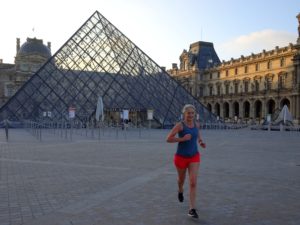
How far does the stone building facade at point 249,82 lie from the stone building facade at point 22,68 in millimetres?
29069

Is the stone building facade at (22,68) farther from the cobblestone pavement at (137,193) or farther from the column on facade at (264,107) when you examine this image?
the cobblestone pavement at (137,193)

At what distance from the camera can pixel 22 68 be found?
256ft

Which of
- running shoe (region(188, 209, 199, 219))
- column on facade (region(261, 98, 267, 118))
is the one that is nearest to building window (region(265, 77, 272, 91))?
column on facade (region(261, 98, 267, 118))

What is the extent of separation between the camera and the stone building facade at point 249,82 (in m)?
55.0

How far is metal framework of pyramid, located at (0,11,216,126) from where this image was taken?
31.3 metres

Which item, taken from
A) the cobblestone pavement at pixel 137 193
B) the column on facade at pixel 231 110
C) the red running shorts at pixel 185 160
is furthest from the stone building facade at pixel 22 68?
the red running shorts at pixel 185 160

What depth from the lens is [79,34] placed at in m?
35.8

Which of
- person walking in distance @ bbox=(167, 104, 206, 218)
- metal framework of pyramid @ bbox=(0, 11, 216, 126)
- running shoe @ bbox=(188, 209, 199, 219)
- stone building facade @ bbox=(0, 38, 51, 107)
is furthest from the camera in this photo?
stone building facade @ bbox=(0, 38, 51, 107)

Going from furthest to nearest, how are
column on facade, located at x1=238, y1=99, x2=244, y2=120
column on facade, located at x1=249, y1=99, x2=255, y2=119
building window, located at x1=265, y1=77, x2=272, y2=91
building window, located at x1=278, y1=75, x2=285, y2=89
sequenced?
column on facade, located at x1=238, y1=99, x2=244, y2=120 < column on facade, located at x1=249, y1=99, x2=255, y2=119 < building window, located at x1=265, y1=77, x2=272, y2=91 < building window, located at x1=278, y1=75, x2=285, y2=89

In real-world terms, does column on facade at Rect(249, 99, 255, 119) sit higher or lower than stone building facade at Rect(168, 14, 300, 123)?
lower

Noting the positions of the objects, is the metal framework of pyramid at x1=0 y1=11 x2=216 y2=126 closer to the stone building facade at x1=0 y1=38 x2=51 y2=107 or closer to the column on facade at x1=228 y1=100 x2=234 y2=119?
the column on facade at x1=228 y1=100 x2=234 y2=119

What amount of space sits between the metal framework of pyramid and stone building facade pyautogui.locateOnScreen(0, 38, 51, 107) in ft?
144

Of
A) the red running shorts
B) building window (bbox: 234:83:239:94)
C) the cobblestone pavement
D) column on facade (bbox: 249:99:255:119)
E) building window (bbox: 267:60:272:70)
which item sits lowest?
the cobblestone pavement

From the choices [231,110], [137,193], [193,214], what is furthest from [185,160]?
[231,110]
